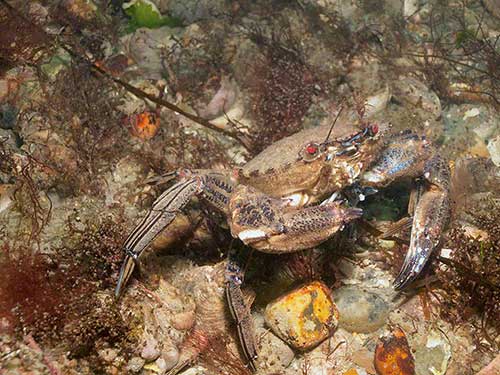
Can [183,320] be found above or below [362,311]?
above

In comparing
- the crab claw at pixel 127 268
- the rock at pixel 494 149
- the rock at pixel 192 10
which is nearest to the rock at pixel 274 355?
the crab claw at pixel 127 268

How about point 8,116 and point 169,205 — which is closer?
point 169,205

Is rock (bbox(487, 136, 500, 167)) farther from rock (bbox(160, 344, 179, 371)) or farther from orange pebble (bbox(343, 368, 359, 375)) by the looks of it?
rock (bbox(160, 344, 179, 371))

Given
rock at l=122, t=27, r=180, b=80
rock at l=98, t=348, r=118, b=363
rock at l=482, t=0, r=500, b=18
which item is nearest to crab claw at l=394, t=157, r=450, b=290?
rock at l=98, t=348, r=118, b=363

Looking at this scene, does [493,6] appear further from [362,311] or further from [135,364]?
[135,364]

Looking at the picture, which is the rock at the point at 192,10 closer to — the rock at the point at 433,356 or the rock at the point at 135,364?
the rock at the point at 135,364

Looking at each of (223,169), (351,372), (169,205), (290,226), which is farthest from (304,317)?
(223,169)

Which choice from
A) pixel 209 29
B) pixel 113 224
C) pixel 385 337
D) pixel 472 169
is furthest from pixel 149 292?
pixel 209 29
